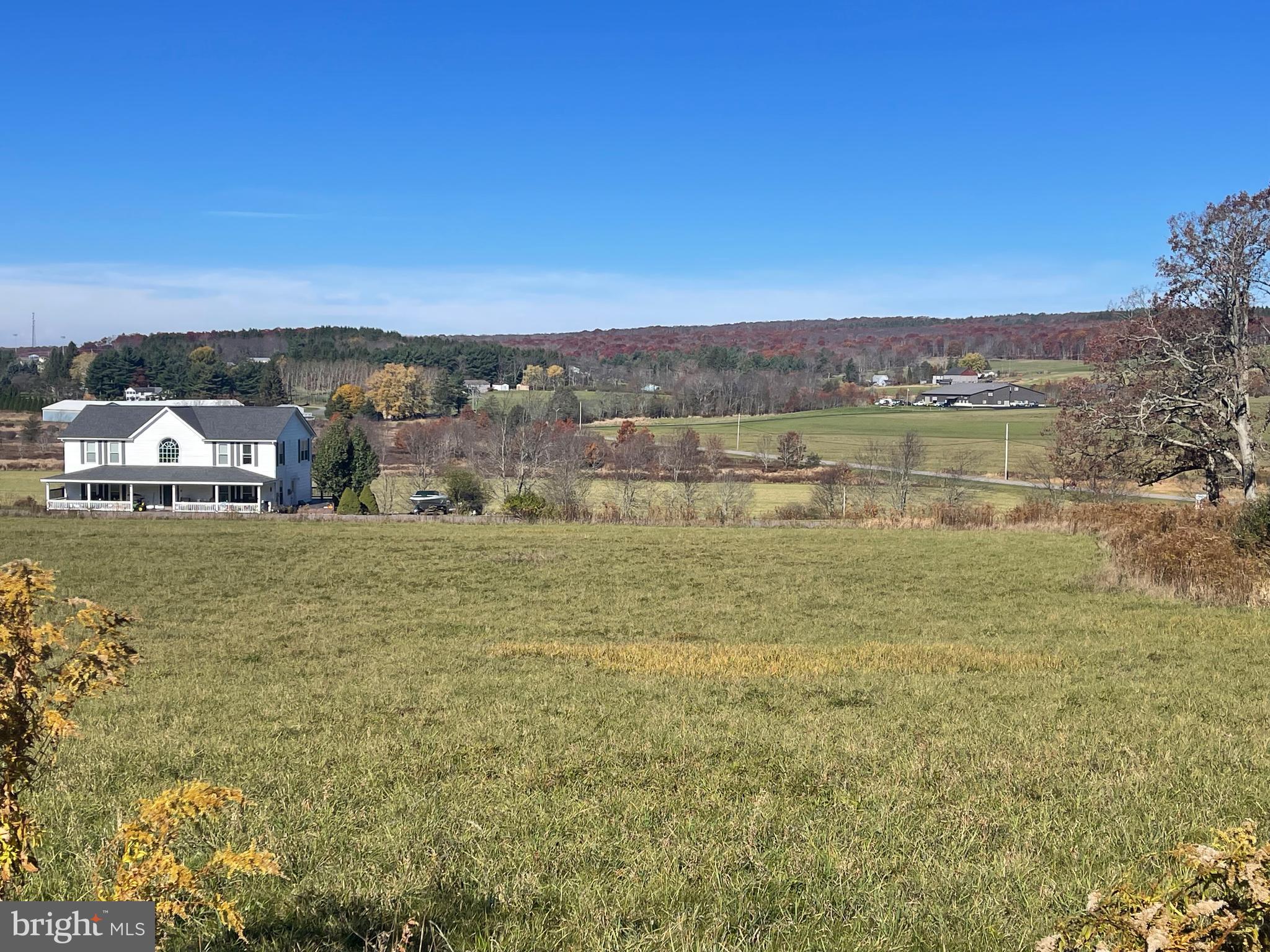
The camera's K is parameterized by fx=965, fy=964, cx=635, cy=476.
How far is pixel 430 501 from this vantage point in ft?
191

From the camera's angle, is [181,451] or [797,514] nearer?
[797,514]

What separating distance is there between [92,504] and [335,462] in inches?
554

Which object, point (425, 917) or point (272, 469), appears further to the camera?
point (272, 469)

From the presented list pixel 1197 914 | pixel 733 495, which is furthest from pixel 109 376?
pixel 1197 914

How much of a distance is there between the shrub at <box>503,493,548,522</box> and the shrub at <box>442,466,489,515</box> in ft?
37.8

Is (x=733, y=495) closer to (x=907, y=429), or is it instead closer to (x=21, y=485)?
(x=907, y=429)

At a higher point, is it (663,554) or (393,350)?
(393,350)

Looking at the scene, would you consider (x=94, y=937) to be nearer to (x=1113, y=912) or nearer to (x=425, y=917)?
(x=425, y=917)

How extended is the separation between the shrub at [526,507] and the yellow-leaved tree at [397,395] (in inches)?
2693

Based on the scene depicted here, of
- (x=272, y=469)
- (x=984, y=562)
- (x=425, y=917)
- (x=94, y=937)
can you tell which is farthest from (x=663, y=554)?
(x=272, y=469)

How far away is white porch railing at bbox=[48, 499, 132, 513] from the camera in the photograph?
2116 inches

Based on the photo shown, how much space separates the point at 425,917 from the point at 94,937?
1.98m

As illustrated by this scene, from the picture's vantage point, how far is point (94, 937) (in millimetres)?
2262

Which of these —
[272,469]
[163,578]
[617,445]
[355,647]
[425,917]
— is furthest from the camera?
[617,445]
